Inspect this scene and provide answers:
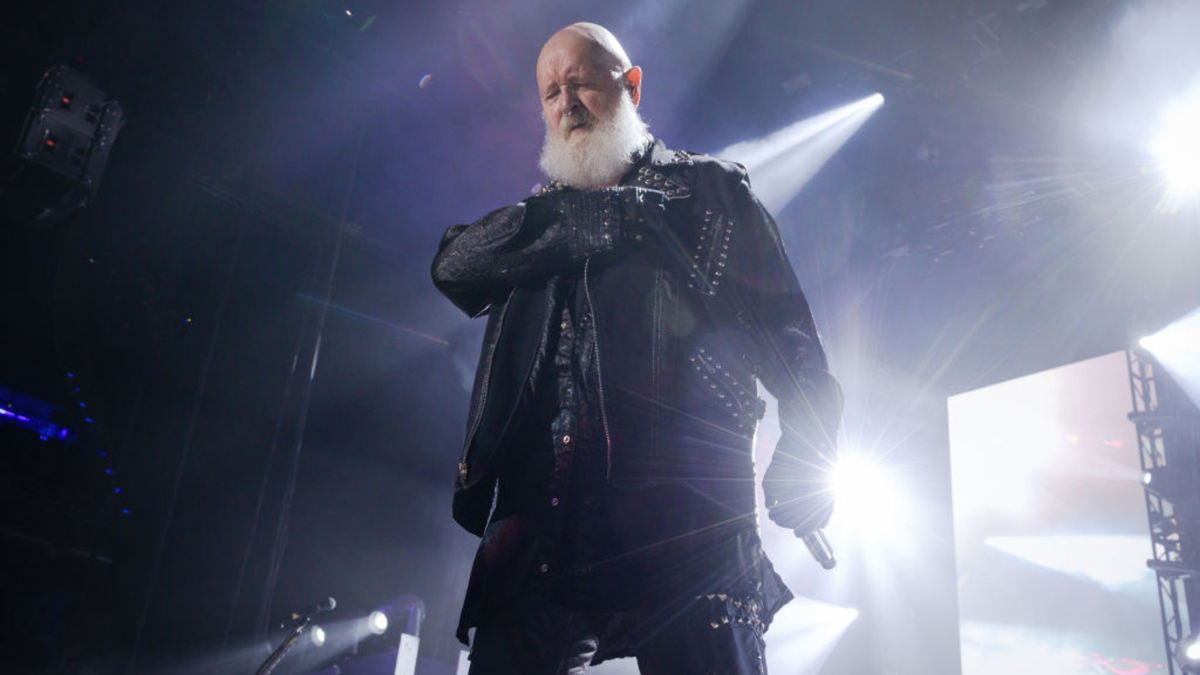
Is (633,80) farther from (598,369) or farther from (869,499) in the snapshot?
(869,499)

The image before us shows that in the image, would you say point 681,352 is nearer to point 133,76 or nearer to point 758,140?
point 133,76

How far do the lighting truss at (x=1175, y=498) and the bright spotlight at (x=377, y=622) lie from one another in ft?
25.5

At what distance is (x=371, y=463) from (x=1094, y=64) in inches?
309

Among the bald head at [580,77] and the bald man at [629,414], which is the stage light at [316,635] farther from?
the bald head at [580,77]

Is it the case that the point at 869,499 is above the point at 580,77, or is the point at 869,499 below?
above

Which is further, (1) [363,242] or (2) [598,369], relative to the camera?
(1) [363,242]

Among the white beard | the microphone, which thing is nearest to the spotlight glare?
the microphone

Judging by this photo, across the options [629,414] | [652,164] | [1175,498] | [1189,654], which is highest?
[1175,498]

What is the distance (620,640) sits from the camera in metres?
1.31

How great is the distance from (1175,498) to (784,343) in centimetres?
803

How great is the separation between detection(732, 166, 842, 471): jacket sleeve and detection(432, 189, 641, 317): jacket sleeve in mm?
338

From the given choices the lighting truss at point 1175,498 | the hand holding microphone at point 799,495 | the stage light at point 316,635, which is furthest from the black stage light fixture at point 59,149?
the lighting truss at point 1175,498

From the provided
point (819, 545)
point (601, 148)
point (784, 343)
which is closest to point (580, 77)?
point (601, 148)

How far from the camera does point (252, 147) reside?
5.71 meters
